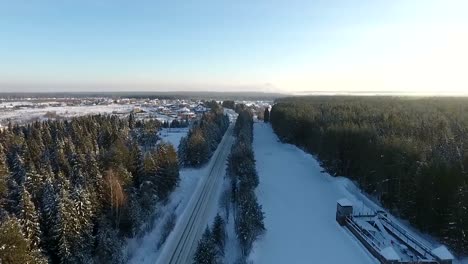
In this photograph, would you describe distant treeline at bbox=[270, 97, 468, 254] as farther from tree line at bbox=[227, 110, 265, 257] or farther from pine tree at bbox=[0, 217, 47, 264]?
pine tree at bbox=[0, 217, 47, 264]

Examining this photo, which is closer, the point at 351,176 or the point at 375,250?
the point at 375,250

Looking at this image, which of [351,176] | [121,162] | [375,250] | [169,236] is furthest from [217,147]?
[375,250]

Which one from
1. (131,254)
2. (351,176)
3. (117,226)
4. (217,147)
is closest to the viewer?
(131,254)

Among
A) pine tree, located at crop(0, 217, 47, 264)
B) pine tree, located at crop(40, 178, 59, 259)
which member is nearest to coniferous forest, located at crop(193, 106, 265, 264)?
pine tree, located at crop(40, 178, 59, 259)

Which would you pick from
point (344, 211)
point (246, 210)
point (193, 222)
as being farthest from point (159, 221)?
point (344, 211)

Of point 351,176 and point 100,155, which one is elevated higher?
point 100,155

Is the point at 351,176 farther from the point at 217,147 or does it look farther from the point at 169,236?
the point at 217,147

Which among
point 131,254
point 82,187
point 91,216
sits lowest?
point 131,254

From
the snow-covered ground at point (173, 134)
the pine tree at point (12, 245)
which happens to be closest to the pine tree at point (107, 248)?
the pine tree at point (12, 245)
